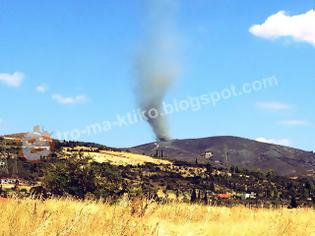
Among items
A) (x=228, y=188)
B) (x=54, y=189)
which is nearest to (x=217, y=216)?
(x=54, y=189)

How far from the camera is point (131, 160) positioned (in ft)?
421

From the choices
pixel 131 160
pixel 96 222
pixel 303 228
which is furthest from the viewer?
pixel 131 160

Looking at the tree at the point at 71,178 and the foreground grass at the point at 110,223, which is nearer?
the foreground grass at the point at 110,223

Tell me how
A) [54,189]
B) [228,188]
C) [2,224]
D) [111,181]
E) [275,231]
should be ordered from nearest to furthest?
[2,224]
[275,231]
[54,189]
[111,181]
[228,188]

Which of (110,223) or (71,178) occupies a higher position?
(71,178)

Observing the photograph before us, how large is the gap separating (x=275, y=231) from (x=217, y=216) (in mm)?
4492

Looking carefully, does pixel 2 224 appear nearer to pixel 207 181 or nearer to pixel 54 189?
pixel 54 189

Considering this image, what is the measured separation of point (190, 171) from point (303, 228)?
367 ft

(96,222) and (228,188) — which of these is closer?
(96,222)

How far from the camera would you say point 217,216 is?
1287cm

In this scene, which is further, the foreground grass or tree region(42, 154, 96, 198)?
tree region(42, 154, 96, 198)

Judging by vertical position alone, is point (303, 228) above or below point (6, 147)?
below

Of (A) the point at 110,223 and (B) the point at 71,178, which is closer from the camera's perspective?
(A) the point at 110,223

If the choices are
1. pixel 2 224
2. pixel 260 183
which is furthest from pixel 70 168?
pixel 260 183
